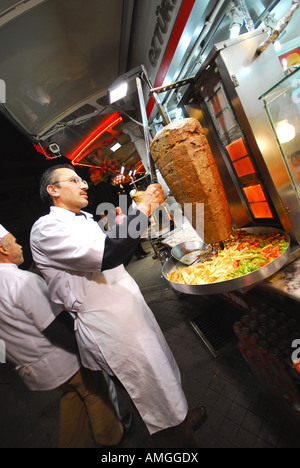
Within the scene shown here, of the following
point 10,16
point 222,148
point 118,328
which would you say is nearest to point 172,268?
point 118,328

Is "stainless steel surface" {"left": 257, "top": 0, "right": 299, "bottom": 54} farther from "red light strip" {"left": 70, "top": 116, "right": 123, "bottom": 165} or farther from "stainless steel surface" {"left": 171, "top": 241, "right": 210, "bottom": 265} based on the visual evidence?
Answer: "red light strip" {"left": 70, "top": 116, "right": 123, "bottom": 165}

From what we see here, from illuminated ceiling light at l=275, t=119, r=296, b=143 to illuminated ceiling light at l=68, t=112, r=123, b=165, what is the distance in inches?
322

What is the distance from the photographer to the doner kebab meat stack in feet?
5.04

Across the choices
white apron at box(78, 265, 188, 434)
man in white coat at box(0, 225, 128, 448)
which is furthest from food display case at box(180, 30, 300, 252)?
man in white coat at box(0, 225, 128, 448)

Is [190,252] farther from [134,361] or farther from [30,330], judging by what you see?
[30,330]

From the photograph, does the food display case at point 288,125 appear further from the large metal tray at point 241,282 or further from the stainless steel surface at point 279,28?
the large metal tray at point 241,282

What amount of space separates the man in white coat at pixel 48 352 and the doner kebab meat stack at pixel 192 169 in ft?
7.16

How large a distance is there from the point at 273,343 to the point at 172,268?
4.70ft

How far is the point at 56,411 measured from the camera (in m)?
3.60

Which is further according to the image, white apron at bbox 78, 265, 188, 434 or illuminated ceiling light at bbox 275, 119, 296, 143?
white apron at bbox 78, 265, 188, 434

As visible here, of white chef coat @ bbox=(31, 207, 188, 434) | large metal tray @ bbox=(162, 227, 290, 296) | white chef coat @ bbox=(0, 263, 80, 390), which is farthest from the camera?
white chef coat @ bbox=(0, 263, 80, 390)

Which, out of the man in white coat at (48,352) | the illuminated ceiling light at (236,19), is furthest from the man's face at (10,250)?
the illuminated ceiling light at (236,19)

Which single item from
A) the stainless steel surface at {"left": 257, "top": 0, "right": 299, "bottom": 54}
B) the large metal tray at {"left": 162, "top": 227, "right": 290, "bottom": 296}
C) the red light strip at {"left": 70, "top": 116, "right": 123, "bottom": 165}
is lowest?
the large metal tray at {"left": 162, "top": 227, "right": 290, "bottom": 296}

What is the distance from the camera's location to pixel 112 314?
204 centimetres
